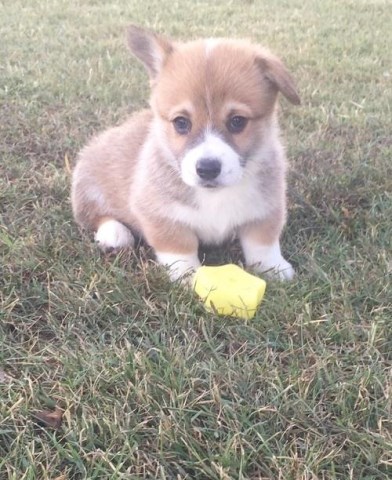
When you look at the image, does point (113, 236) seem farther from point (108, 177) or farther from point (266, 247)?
point (266, 247)

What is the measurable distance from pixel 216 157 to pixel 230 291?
55 cm

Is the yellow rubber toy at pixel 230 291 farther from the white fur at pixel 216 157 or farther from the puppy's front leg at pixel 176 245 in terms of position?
the white fur at pixel 216 157

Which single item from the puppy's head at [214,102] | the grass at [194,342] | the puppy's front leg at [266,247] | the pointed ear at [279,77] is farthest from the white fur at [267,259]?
the pointed ear at [279,77]

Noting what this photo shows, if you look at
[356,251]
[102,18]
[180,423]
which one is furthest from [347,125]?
[102,18]

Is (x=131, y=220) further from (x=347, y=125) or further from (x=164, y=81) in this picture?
(x=347, y=125)

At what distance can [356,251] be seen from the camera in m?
3.25

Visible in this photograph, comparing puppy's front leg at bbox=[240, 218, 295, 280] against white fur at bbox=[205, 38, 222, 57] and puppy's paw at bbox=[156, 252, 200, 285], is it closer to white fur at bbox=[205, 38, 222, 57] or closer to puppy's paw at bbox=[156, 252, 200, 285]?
puppy's paw at bbox=[156, 252, 200, 285]

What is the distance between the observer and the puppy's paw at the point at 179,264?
3.11 m

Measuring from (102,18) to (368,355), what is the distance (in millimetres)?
6162

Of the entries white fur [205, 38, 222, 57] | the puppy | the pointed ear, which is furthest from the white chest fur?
white fur [205, 38, 222, 57]

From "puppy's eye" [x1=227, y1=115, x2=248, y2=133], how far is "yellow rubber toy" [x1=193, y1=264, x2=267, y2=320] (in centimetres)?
62

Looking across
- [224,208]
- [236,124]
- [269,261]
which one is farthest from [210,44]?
[269,261]

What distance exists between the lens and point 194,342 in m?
2.63

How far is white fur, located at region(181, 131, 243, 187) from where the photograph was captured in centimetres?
282
